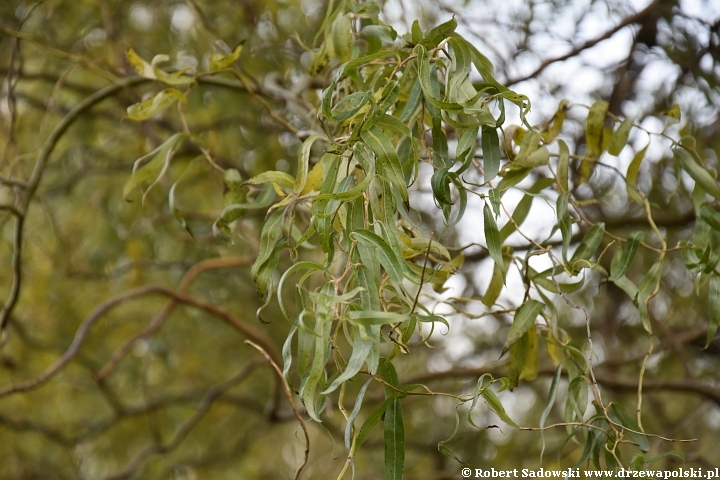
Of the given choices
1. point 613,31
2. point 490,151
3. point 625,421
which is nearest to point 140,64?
point 490,151

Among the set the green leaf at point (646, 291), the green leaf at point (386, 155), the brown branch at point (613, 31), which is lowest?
the brown branch at point (613, 31)

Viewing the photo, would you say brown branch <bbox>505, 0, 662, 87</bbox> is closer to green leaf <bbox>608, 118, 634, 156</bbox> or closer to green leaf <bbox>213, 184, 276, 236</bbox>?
green leaf <bbox>608, 118, 634, 156</bbox>

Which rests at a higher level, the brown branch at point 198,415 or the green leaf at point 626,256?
the green leaf at point 626,256

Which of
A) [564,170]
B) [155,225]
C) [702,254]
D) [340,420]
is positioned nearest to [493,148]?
[564,170]

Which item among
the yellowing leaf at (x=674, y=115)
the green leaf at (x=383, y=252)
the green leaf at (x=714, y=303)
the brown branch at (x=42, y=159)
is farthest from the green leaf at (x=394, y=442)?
the brown branch at (x=42, y=159)

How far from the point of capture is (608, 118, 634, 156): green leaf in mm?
848

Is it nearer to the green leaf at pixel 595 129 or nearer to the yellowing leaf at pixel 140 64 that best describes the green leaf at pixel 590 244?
the green leaf at pixel 595 129

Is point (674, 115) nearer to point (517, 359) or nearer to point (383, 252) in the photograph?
point (517, 359)

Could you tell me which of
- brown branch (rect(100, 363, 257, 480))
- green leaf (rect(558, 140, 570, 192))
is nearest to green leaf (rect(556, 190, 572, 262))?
green leaf (rect(558, 140, 570, 192))

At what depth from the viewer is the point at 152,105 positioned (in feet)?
2.78

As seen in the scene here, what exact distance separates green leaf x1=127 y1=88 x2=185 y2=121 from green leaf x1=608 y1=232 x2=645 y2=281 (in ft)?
1.74

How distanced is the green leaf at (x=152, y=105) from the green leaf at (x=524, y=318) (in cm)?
46

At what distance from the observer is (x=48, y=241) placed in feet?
7.87

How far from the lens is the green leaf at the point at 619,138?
2.78 feet
